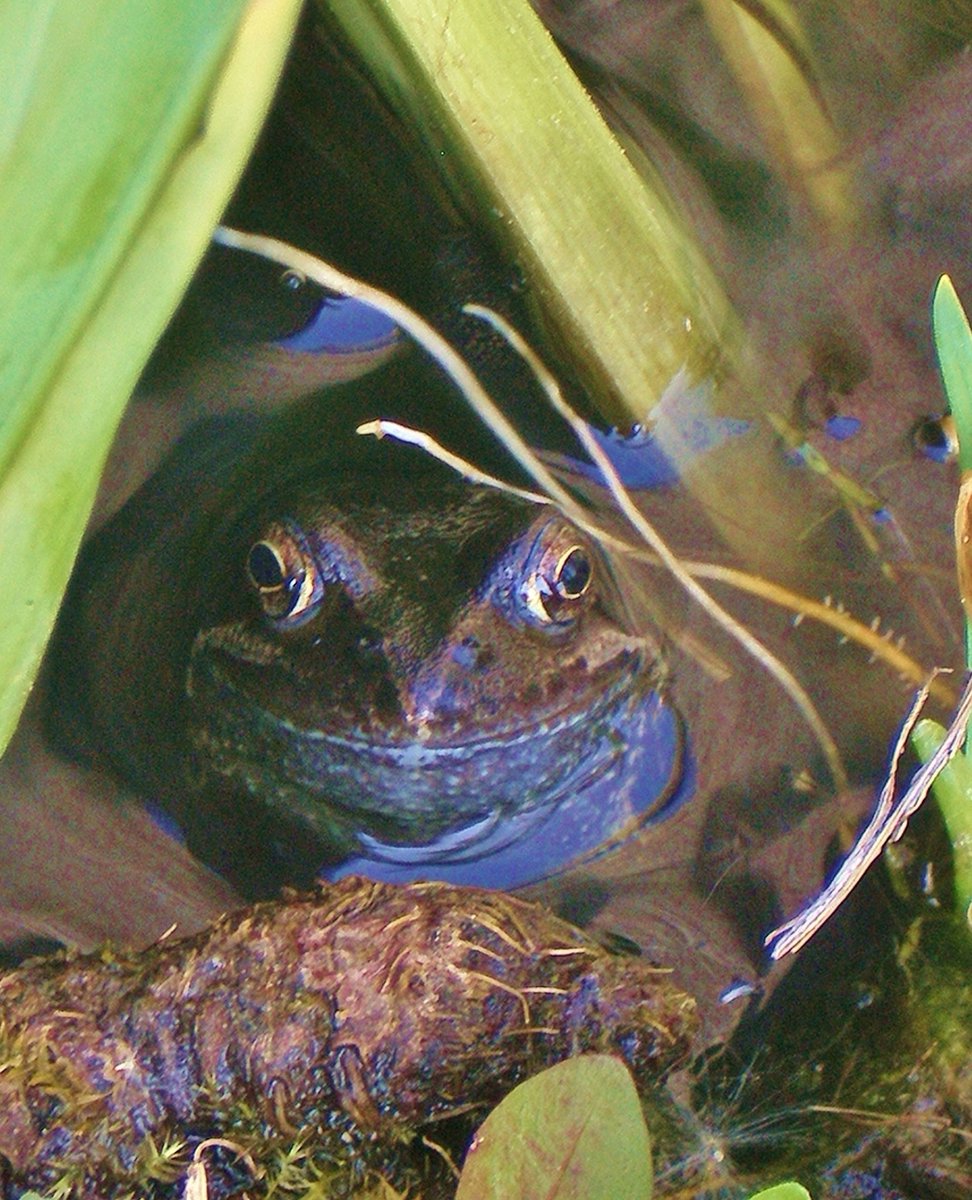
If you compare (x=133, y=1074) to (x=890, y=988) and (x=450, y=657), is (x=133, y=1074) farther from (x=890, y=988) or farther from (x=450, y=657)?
(x=890, y=988)

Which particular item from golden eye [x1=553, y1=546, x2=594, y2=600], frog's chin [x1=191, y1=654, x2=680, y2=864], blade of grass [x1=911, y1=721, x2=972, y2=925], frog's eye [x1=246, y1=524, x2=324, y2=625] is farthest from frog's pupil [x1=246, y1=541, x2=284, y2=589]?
blade of grass [x1=911, y1=721, x2=972, y2=925]

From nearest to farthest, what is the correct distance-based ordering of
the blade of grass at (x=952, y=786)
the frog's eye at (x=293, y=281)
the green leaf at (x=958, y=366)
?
the green leaf at (x=958, y=366) → the blade of grass at (x=952, y=786) → the frog's eye at (x=293, y=281)

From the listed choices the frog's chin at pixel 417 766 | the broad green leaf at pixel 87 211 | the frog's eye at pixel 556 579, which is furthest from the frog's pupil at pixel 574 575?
the broad green leaf at pixel 87 211

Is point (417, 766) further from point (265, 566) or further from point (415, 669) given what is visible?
point (265, 566)

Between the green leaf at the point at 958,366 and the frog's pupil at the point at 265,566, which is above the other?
the green leaf at the point at 958,366

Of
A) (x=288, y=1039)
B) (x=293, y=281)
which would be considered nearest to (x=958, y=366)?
(x=288, y=1039)

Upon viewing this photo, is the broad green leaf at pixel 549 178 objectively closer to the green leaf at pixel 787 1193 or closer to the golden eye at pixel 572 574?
the golden eye at pixel 572 574

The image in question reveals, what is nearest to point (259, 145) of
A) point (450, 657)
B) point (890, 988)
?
point (450, 657)
